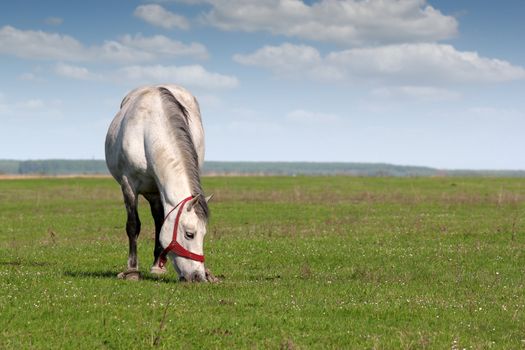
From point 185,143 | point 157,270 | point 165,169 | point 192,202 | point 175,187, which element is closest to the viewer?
point 192,202

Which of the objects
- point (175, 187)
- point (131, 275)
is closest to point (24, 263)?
point (131, 275)

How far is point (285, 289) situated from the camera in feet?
44.7

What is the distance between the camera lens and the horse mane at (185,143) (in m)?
12.8

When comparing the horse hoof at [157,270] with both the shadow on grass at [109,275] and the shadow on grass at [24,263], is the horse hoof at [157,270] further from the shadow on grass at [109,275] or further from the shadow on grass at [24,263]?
the shadow on grass at [24,263]

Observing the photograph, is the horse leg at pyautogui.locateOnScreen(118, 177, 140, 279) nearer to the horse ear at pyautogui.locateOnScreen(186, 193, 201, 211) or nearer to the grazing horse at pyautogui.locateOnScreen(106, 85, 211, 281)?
the grazing horse at pyautogui.locateOnScreen(106, 85, 211, 281)

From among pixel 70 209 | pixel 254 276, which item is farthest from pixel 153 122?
pixel 70 209

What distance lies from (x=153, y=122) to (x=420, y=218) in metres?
20.1

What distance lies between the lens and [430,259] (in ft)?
61.6

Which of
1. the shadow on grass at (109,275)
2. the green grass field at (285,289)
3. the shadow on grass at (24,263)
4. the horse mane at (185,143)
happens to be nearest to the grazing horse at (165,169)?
the horse mane at (185,143)

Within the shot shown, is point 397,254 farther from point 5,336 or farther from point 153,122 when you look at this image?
point 5,336

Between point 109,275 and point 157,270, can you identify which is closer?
point 157,270

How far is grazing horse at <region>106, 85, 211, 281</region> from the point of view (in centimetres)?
1274

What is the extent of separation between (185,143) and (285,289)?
3675 millimetres

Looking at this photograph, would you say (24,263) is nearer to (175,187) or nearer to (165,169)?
(165,169)
